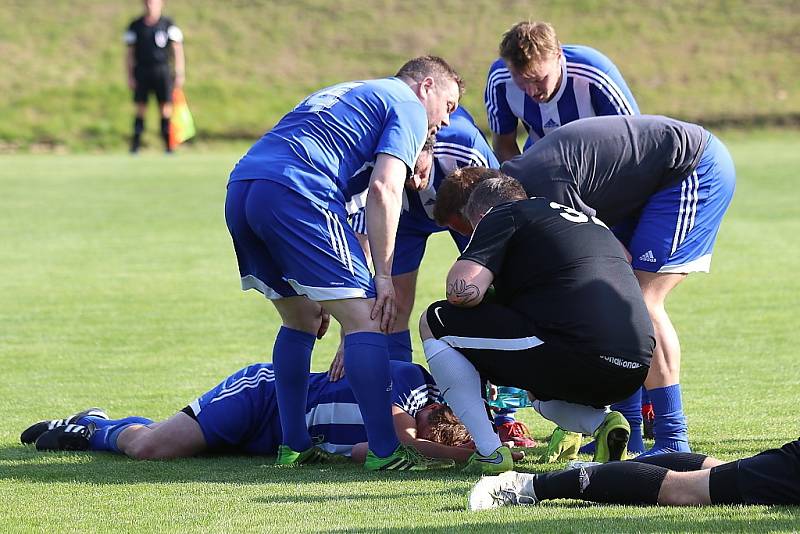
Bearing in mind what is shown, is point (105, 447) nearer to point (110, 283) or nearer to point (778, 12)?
point (110, 283)

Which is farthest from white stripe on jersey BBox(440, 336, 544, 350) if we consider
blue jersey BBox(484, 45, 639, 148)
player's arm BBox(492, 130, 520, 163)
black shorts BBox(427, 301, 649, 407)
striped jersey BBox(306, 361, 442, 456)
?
player's arm BBox(492, 130, 520, 163)

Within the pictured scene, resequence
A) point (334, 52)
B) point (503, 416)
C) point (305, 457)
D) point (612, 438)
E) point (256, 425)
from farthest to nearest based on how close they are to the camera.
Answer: point (334, 52), point (503, 416), point (256, 425), point (305, 457), point (612, 438)

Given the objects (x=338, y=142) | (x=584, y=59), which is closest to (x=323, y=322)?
(x=338, y=142)

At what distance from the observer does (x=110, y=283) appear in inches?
459

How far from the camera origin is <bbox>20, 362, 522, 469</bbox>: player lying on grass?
5.63 metres

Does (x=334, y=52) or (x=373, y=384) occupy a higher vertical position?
(x=373, y=384)

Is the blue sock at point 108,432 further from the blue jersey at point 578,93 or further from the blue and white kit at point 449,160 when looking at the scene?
the blue jersey at point 578,93

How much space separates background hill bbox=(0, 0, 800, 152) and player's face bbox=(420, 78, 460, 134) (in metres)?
27.4

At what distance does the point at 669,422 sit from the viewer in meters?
5.50

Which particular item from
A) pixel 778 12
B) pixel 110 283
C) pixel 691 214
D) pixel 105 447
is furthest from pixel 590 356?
pixel 778 12

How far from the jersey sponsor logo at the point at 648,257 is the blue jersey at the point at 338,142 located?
1107 mm

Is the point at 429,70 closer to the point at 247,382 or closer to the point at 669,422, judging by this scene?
the point at 247,382

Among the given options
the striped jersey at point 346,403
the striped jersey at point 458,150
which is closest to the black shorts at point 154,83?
the striped jersey at point 458,150

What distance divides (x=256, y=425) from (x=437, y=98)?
66.7 inches
